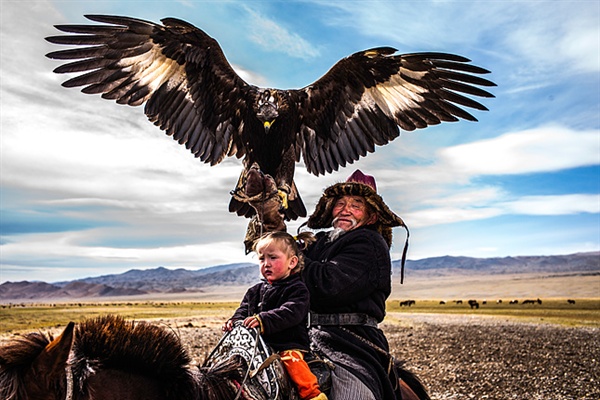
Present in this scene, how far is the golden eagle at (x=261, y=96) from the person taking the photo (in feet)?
20.4

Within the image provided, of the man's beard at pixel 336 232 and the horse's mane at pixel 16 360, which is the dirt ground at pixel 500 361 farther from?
the horse's mane at pixel 16 360

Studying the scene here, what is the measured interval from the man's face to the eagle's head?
8.48ft

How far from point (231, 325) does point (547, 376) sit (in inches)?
757

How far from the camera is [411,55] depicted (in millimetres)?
6668

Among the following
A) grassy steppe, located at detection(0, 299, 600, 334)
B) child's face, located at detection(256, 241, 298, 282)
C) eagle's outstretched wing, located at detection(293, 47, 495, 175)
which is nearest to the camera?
child's face, located at detection(256, 241, 298, 282)

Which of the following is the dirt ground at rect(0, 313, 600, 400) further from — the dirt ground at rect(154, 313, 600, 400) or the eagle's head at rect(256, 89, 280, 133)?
the eagle's head at rect(256, 89, 280, 133)

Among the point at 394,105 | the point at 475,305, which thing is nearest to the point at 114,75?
the point at 394,105

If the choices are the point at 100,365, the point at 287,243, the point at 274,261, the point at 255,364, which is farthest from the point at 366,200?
the point at 100,365

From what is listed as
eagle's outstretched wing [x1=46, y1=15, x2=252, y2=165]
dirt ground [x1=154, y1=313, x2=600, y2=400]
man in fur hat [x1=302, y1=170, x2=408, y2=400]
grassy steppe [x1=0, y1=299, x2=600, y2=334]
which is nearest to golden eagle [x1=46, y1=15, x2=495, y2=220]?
eagle's outstretched wing [x1=46, y1=15, x2=252, y2=165]

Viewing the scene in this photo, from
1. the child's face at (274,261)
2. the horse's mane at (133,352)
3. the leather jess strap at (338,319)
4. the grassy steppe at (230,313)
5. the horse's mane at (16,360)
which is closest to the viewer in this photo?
the horse's mane at (16,360)

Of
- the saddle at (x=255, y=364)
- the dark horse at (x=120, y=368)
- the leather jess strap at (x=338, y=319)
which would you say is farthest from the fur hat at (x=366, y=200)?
the dark horse at (x=120, y=368)

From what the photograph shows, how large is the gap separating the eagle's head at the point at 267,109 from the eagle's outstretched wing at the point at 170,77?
11.4 inches

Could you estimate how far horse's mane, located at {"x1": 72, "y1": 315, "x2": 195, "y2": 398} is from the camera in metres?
2.56

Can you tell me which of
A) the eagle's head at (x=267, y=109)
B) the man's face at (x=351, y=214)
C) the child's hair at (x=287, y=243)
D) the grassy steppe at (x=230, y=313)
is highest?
the eagle's head at (x=267, y=109)
